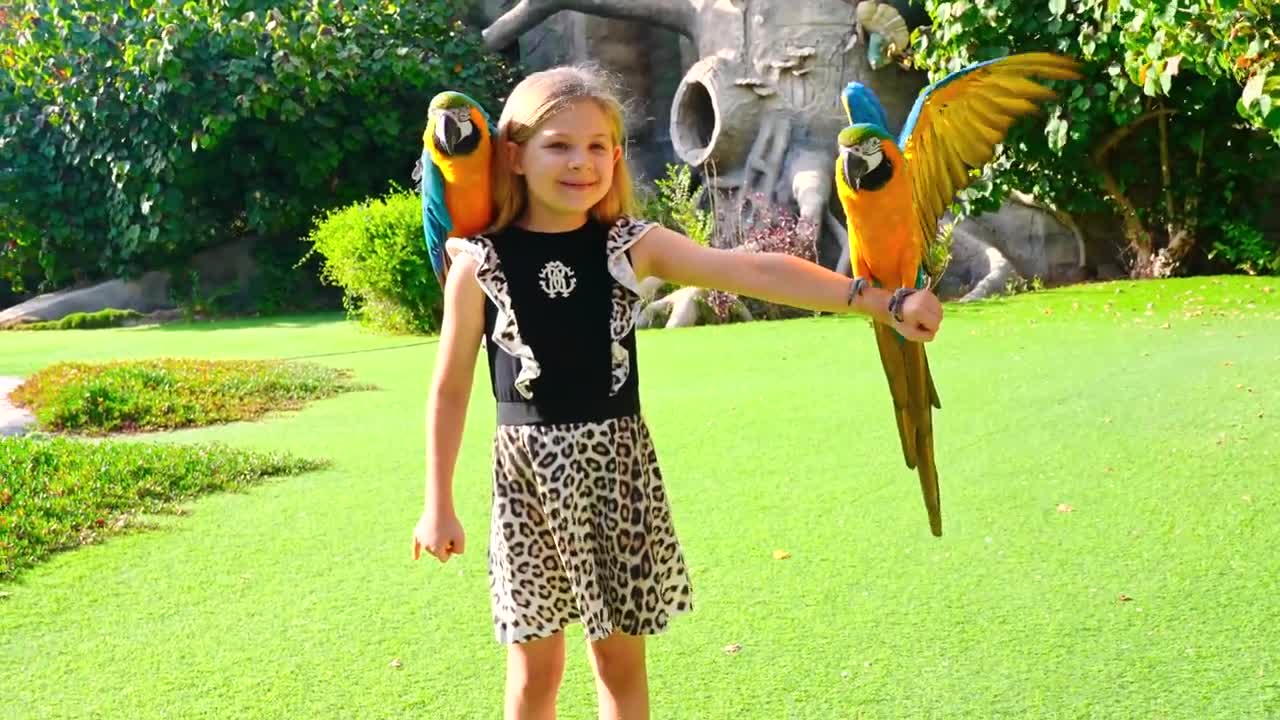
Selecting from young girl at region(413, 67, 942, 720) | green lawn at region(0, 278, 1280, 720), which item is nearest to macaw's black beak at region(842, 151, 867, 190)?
young girl at region(413, 67, 942, 720)

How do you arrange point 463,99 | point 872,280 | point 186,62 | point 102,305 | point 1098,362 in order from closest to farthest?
point 872,280 → point 463,99 → point 1098,362 → point 186,62 → point 102,305

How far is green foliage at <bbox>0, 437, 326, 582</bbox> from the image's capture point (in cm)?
367

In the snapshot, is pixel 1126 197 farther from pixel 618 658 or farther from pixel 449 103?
pixel 449 103

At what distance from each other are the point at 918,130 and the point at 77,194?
12.5 m

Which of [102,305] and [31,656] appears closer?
[31,656]

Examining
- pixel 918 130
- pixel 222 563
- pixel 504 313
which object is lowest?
pixel 222 563

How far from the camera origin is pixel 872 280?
1.67 m

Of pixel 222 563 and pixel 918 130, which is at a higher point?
pixel 918 130

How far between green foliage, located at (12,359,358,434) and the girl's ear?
4.40 m

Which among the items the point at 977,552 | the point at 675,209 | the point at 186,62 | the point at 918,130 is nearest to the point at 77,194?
the point at 186,62

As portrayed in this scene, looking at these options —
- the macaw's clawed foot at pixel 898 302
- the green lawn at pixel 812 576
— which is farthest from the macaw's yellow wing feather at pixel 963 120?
the green lawn at pixel 812 576

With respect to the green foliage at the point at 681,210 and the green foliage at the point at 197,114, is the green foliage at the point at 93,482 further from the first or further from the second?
the green foliage at the point at 197,114

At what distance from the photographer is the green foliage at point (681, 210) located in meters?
9.48

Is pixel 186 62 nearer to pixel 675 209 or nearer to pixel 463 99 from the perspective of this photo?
pixel 675 209
